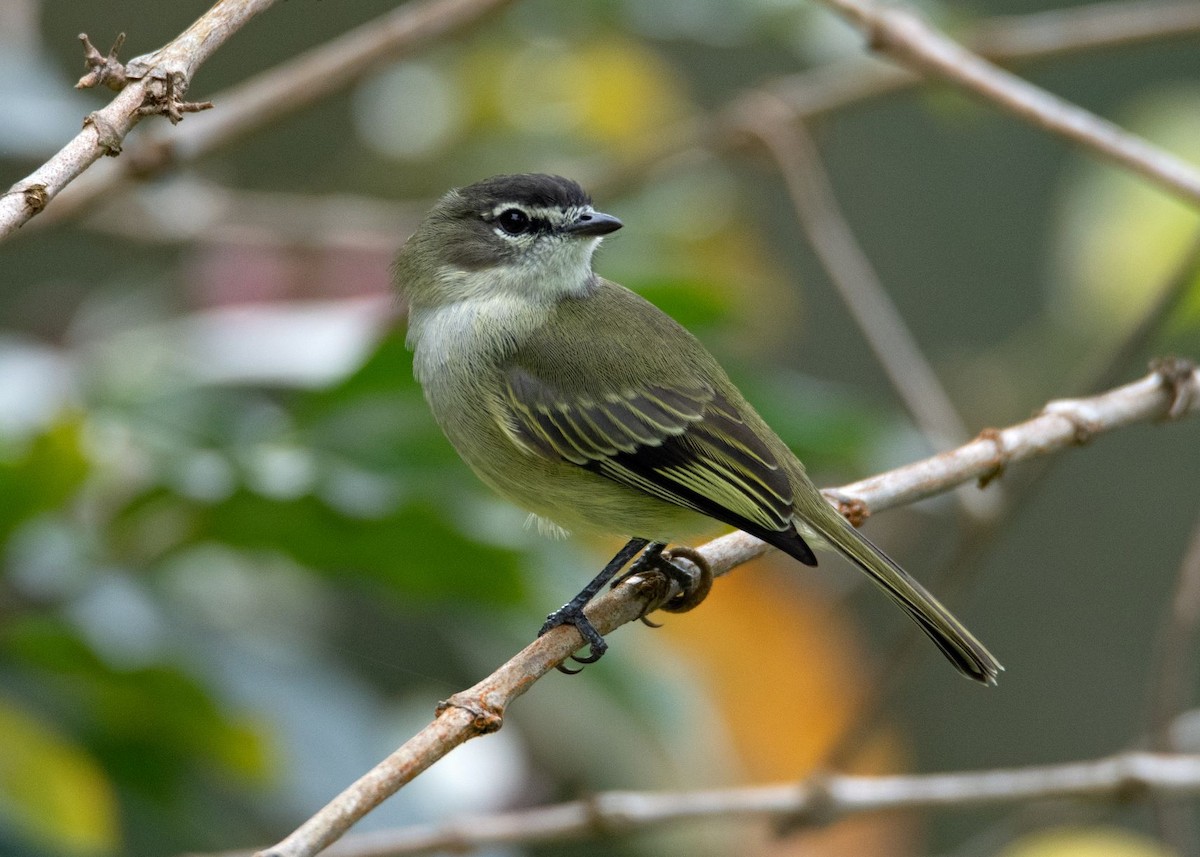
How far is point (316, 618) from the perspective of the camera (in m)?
4.01

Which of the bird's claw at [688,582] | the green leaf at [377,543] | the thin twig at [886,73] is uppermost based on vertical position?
the thin twig at [886,73]

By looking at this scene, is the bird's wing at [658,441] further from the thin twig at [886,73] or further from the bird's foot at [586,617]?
the thin twig at [886,73]

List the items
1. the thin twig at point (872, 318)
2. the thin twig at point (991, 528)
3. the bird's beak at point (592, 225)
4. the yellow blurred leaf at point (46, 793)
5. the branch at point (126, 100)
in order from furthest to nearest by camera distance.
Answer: the thin twig at point (872, 318) → the bird's beak at point (592, 225) → the thin twig at point (991, 528) → the yellow blurred leaf at point (46, 793) → the branch at point (126, 100)

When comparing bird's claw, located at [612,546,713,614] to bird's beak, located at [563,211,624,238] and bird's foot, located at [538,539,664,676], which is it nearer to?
bird's foot, located at [538,539,664,676]

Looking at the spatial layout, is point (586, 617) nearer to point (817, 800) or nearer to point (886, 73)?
point (817, 800)

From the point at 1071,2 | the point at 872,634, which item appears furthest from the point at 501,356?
the point at 1071,2

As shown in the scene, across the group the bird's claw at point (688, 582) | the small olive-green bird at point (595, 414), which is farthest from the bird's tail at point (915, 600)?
the bird's claw at point (688, 582)

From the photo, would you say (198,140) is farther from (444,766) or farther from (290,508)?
(444,766)

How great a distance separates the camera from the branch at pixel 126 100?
4.95 ft

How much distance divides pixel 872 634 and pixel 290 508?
497 centimetres

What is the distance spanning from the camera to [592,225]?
9.52 feet

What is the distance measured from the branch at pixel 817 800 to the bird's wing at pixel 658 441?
48cm

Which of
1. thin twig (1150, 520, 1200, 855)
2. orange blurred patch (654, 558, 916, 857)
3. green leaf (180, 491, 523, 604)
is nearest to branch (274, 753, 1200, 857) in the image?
thin twig (1150, 520, 1200, 855)


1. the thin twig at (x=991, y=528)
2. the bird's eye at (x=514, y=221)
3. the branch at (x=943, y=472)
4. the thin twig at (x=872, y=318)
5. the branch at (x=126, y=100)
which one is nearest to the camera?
the branch at (x=126, y=100)
